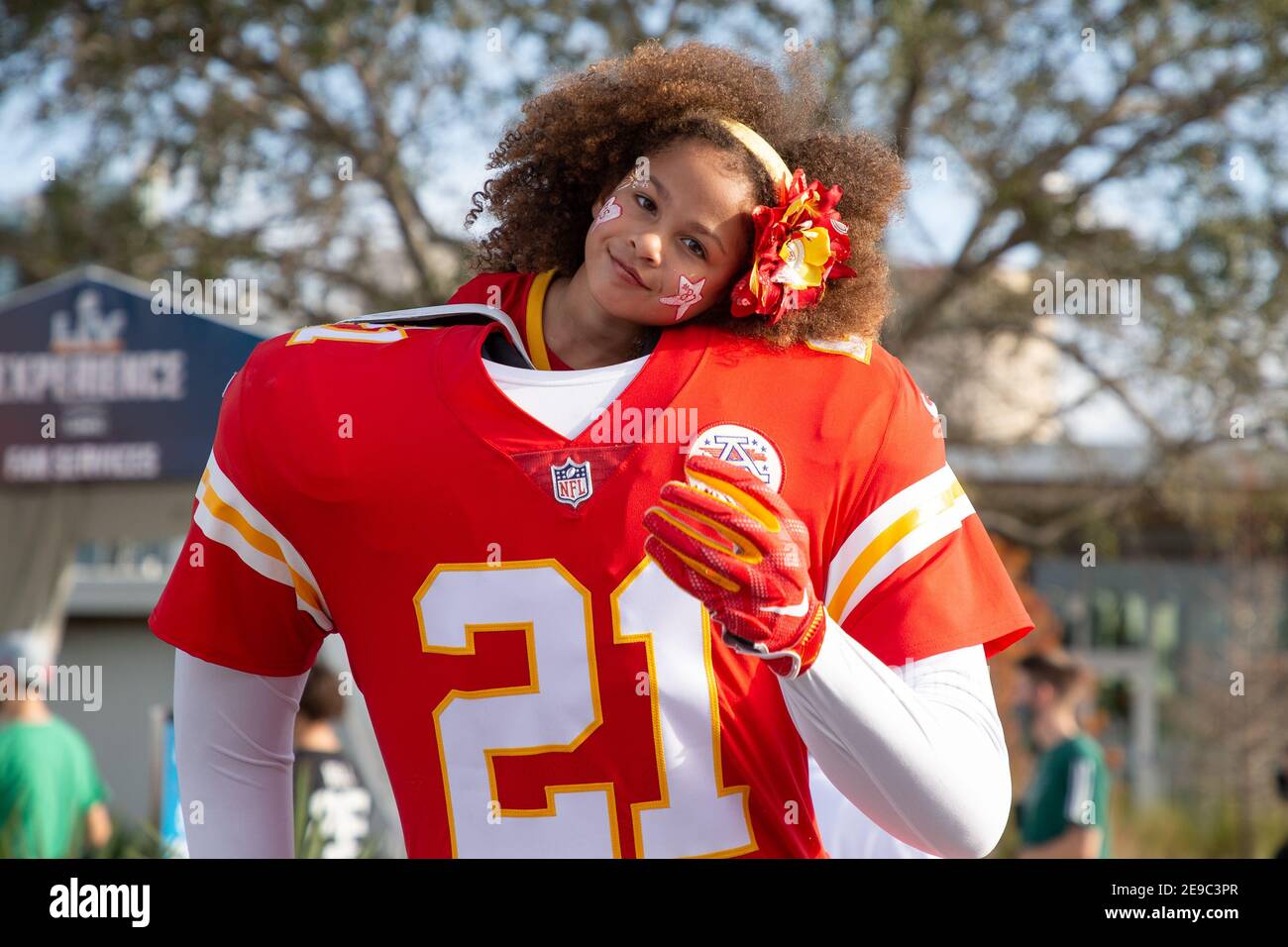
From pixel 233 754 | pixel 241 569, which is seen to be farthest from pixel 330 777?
pixel 241 569

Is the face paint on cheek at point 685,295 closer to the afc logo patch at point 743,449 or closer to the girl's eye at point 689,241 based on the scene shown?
the girl's eye at point 689,241

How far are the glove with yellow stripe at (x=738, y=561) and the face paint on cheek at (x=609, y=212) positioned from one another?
0.49 meters

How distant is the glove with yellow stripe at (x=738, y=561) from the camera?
57.9 inches

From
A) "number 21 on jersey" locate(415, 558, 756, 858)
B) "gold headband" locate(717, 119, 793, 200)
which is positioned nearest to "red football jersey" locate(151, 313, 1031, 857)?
"number 21 on jersey" locate(415, 558, 756, 858)

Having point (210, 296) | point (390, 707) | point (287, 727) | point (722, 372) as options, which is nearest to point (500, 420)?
point (722, 372)

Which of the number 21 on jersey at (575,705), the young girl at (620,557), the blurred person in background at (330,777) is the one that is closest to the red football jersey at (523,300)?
the young girl at (620,557)

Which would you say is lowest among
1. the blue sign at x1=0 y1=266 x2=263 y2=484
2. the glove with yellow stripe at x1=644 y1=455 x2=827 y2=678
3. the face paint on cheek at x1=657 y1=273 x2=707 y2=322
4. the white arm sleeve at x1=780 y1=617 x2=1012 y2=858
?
the white arm sleeve at x1=780 y1=617 x2=1012 y2=858

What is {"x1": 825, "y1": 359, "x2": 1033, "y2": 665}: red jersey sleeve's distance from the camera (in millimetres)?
1689

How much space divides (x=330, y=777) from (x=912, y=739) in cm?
383

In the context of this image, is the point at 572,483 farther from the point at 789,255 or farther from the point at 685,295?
the point at 789,255

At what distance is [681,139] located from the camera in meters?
1.90

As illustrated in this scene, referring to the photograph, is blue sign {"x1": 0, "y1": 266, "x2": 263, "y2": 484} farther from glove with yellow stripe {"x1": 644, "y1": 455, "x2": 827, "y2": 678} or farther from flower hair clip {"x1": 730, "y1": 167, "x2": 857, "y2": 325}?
glove with yellow stripe {"x1": 644, "y1": 455, "x2": 827, "y2": 678}

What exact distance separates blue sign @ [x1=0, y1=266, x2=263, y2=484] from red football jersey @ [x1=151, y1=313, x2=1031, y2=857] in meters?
3.86

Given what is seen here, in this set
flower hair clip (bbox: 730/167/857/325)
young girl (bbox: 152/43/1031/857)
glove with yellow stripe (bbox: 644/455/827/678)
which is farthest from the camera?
flower hair clip (bbox: 730/167/857/325)
